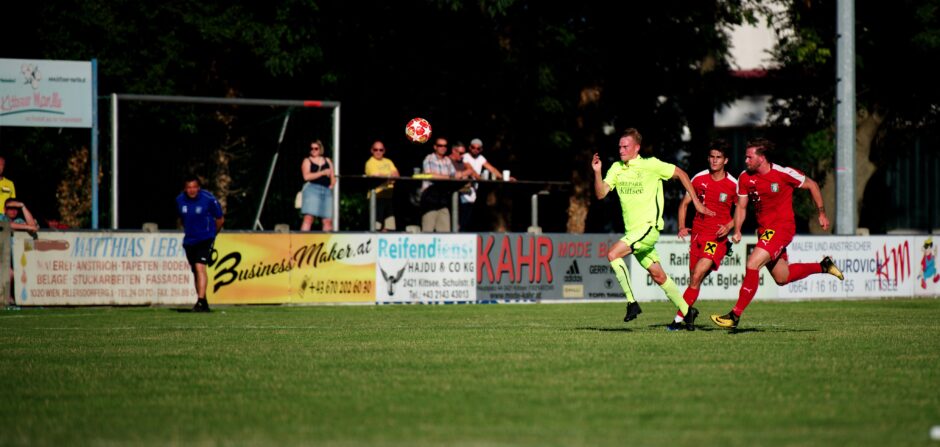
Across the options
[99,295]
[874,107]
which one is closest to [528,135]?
[874,107]

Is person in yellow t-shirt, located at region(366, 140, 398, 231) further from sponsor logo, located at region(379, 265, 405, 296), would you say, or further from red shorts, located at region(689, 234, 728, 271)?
red shorts, located at region(689, 234, 728, 271)

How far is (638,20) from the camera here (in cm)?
3344

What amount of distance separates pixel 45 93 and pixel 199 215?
175 inches

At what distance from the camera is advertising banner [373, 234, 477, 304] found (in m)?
22.5

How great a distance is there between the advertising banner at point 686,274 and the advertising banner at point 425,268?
2.99m

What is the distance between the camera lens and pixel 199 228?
19891mm

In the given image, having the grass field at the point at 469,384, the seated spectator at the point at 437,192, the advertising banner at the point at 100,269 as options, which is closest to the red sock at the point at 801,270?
the grass field at the point at 469,384

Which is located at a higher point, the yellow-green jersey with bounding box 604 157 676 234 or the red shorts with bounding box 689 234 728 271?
the yellow-green jersey with bounding box 604 157 676 234

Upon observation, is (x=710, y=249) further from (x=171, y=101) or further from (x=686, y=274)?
(x=171, y=101)

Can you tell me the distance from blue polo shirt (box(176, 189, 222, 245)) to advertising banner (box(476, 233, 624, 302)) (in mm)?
4756

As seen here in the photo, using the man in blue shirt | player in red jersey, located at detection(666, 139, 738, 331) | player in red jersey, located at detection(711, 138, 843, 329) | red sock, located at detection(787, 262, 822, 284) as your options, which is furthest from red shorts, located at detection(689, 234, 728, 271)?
the man in blue shirt

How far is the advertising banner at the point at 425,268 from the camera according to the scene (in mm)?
22453

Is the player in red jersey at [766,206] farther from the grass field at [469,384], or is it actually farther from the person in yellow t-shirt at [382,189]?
the person in yellow t-shirt at [382,189]

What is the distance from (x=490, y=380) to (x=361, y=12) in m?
23.9
